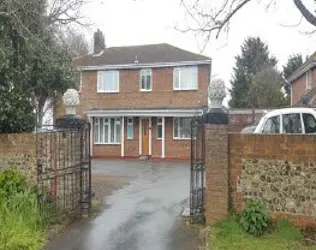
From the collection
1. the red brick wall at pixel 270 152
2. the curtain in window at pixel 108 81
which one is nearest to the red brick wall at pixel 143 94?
the curtain in window at pixel 108 81

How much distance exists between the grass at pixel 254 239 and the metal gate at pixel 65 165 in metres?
3.65

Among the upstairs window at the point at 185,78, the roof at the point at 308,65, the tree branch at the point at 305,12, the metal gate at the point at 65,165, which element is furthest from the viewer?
the upstairs window at the point at 185,78

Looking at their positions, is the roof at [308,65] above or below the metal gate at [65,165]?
above

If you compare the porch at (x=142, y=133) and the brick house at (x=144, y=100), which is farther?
the brick house at (x=144, y=100)

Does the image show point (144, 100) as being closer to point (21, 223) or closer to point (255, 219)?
point (21, 223)

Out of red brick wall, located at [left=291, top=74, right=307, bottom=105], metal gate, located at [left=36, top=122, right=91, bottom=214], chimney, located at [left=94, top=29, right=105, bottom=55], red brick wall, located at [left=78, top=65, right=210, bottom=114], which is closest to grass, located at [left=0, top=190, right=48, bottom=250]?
metal gate, located at [left=36, top=122, right=91, bottom=214]

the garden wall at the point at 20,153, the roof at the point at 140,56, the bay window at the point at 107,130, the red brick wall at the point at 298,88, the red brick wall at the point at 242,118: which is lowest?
the garden wall at the point at 20,153

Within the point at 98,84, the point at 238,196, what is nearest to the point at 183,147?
the point at 98,84

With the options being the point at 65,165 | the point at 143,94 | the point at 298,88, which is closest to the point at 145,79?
the point at 143,94

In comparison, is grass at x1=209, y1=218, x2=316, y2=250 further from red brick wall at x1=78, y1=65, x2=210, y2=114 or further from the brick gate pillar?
red brick wall at x1=78, y1=65, x2=210, y2=114

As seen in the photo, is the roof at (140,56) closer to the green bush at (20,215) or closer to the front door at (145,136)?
the front door at (145,136)

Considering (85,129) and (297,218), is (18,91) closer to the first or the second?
(85,129)

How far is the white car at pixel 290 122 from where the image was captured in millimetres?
13016

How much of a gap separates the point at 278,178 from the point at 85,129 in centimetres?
483
